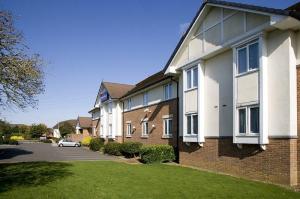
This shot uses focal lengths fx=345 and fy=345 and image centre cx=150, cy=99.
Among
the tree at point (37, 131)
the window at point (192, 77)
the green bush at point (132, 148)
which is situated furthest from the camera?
the tree at point (37, 131)

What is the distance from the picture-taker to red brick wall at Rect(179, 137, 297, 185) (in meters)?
13.2

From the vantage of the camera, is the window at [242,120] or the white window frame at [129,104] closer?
the window at [242,120]

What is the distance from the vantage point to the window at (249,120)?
1464 cm

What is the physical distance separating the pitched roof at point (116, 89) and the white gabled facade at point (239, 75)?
21.4 m

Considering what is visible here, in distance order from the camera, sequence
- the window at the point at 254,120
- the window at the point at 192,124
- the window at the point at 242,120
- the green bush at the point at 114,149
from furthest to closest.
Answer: the green bush at the point at 114,149, the window at the point at 192,124, the window at the point at 242,120, the window at the point at 254,120

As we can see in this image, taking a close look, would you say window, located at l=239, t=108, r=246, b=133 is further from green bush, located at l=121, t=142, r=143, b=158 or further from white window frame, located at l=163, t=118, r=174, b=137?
green bush, located at l=121, t=142, r=143, b=158

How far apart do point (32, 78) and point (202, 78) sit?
997 cm

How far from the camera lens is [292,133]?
1291 cm

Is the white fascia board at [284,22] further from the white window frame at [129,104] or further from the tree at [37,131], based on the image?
the tree at [37,131]

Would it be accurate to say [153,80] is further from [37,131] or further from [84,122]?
[37,131]

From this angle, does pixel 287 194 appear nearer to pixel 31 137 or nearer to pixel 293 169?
pixel 293 169

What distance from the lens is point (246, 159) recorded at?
1529 cm

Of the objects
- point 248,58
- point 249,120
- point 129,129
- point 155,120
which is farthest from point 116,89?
point 249,120

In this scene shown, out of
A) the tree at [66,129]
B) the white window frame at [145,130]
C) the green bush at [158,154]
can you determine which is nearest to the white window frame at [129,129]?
the white window frame at [145,130]
